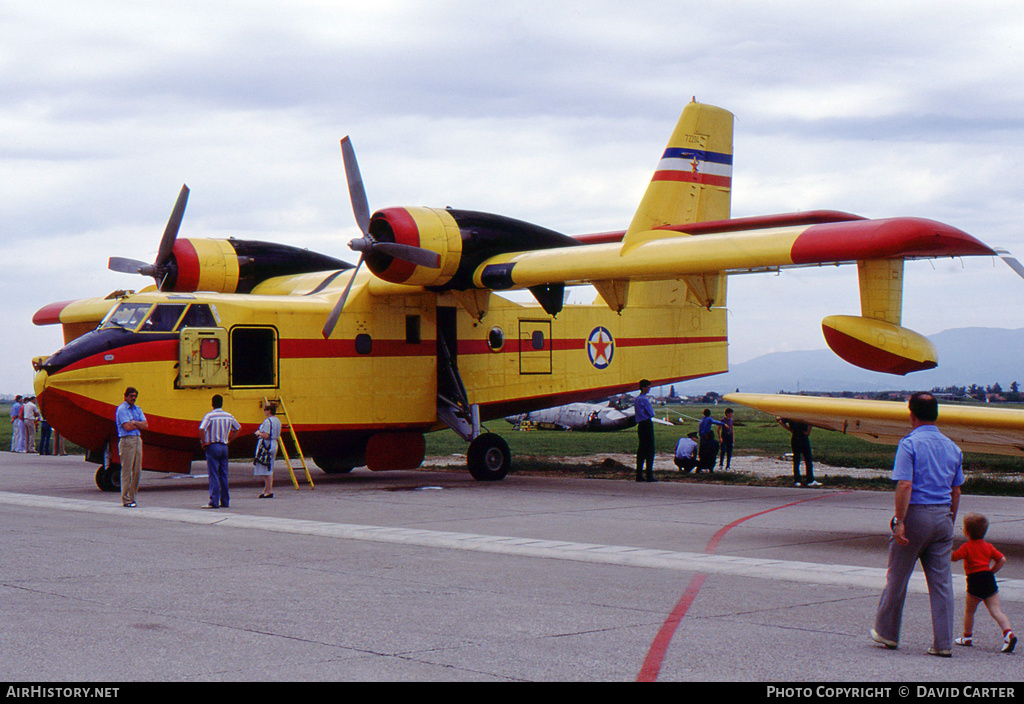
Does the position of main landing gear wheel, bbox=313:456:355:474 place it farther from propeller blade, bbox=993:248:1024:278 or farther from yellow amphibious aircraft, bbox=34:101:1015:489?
propeller blade, bbox=993:248:1024:278

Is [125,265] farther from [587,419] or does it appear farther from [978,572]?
[587,419]

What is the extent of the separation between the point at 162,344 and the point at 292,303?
2.65 metres

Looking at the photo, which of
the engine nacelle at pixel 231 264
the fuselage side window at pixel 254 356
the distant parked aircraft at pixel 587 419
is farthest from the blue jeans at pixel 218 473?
the distant parked aircraft at pixel 587 419

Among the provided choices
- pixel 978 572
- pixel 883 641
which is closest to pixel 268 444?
pixel 883 641

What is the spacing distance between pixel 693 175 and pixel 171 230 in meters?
11.3

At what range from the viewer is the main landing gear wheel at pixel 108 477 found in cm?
1816

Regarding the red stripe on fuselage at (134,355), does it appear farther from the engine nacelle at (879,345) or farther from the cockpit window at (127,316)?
the engine nacelle at (879,345)

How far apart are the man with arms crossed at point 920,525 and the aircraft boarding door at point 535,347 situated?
608 inches

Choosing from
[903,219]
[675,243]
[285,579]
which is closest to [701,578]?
A: [285,579]

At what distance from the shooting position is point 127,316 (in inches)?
709

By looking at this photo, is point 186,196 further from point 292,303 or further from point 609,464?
point 609,464

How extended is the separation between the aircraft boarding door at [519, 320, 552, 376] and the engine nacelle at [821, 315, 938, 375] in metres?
8.80

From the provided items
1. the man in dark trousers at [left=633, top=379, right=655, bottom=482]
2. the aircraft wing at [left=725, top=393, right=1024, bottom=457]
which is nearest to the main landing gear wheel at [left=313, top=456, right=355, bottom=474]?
the man in dark trousers at [left=633, top=379, right=655, bottom=482]

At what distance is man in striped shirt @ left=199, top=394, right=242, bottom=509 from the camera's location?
1536 cm
